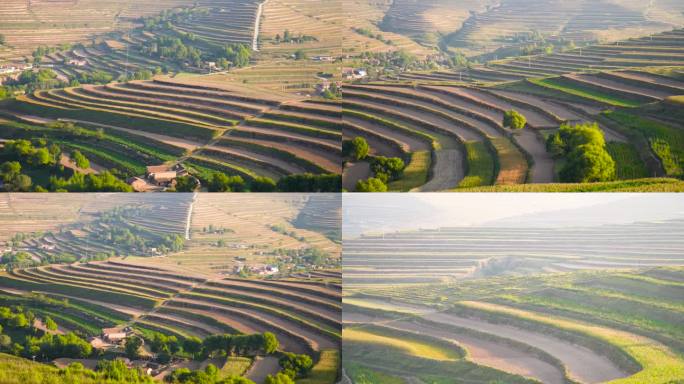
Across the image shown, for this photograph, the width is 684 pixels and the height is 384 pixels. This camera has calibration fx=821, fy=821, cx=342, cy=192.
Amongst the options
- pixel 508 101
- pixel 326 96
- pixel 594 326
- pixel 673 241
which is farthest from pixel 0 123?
pixel 673 241

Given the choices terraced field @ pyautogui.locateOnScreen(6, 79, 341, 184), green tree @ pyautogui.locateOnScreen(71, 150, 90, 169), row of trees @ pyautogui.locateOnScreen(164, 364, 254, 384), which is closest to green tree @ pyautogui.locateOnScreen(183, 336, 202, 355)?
row of trees @ pyautogui.locateOnScreen(164, 364, 254, 384)

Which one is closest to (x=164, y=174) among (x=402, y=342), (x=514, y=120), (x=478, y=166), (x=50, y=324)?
(x=50, y=324)

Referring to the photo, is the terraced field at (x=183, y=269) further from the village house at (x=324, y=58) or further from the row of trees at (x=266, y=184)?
the village house at (x=324, y=58)

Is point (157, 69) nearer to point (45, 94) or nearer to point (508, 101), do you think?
point (45, 94)

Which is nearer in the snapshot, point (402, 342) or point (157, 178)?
point (157, 178)

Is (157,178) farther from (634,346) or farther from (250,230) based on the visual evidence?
(634,346)

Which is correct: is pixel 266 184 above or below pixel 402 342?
above

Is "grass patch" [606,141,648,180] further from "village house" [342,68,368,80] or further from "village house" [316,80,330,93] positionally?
"village house" [316,80,330,93]
